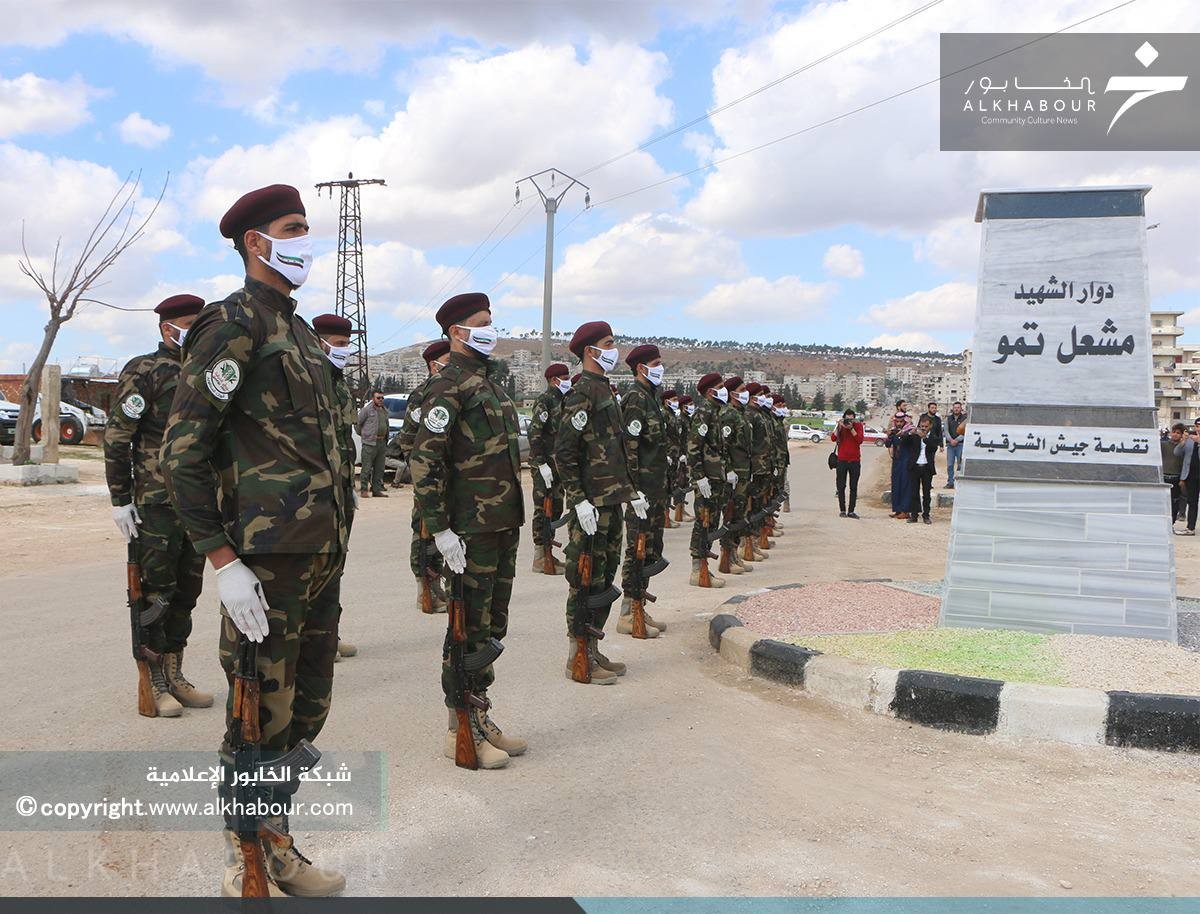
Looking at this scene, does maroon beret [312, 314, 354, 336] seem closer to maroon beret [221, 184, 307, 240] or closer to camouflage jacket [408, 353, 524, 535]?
camouflage jacket [408, 353, 524, 535]

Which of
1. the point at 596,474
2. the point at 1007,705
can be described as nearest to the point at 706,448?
the point at 596,474

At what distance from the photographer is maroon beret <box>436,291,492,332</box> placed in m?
4.54

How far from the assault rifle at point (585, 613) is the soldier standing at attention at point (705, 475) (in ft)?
A: 11.1

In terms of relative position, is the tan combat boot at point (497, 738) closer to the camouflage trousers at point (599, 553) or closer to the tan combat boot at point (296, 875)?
the tan combat boot at point (296, 875)

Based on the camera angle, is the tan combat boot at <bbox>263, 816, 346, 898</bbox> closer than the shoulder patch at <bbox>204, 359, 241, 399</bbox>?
No

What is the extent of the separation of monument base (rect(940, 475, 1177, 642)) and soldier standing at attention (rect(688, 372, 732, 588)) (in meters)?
3.19

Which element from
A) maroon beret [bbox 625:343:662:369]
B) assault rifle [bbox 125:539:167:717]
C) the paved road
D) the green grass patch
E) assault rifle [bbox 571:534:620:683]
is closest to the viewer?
the paved road

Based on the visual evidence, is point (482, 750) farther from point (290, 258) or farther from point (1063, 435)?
point (1063, 435)

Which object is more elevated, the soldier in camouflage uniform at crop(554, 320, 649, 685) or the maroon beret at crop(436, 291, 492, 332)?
the maroon beret at crop(436, 291, 492, 332)

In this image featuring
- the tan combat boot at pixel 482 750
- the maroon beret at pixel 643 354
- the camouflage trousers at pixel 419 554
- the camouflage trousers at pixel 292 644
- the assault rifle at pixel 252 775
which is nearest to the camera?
the assault rifle at pixel 252 775

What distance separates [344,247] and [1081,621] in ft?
159

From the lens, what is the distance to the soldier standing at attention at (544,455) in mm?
9617

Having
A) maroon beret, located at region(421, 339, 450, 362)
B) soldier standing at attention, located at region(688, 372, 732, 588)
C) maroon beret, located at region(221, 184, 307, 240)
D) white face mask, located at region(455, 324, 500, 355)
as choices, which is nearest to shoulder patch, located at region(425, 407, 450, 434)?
white face mask, located at region(455, 324, 500, 355)

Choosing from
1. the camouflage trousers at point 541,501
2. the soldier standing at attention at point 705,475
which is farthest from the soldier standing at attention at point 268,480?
the camouflage trousers at point 541,501
